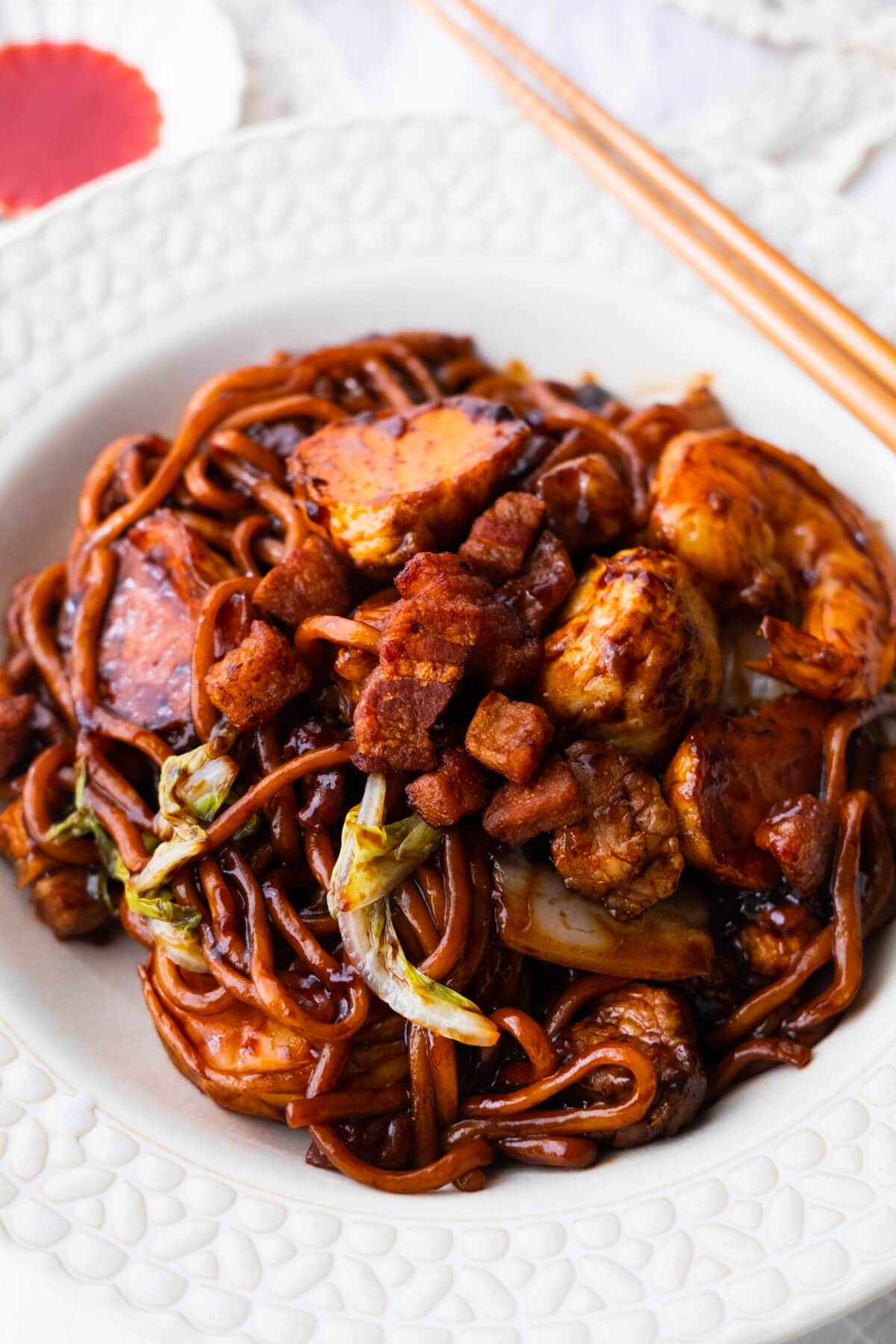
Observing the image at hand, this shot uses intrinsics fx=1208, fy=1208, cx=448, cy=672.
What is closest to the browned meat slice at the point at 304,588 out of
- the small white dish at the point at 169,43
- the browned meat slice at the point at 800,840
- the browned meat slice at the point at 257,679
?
the browned meat slice at the point at 257,679

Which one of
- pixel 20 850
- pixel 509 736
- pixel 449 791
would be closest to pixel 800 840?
pixel 509 736

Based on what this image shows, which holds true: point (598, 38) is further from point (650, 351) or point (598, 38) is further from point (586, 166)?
point (650, 351)

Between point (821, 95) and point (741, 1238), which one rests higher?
point (821, 95)

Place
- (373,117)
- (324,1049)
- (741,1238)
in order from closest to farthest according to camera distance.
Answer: (741,1238) < (324,1049) < (373,117)

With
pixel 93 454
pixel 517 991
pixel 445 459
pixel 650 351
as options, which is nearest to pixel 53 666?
pixel 93 454

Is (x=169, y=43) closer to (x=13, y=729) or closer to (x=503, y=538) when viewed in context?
(x=13, y=729)

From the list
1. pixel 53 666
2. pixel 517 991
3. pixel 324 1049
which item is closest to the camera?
pixel 324 1049

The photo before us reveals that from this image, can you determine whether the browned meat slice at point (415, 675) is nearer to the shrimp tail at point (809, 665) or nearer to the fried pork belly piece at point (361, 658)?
the fried pork belly piece at point (361, 658)
